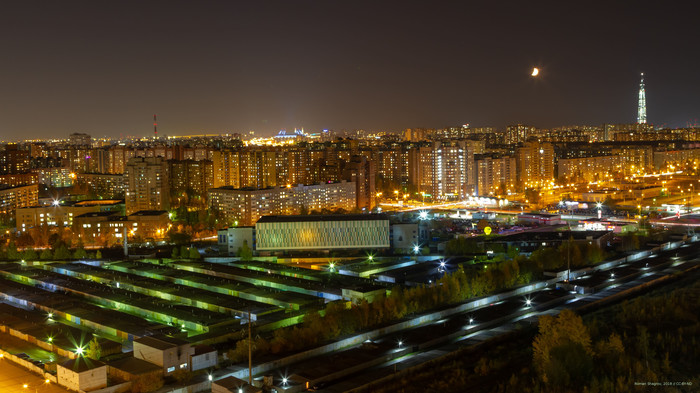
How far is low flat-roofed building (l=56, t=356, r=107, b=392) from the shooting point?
5.47 metres

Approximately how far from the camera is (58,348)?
639cm

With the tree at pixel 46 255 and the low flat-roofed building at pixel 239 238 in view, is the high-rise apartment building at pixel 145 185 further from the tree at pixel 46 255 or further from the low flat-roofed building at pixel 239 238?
the tree at pixel 46 255

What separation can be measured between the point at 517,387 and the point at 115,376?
3.23 meters

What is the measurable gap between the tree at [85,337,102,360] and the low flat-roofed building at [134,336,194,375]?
324 millimetres

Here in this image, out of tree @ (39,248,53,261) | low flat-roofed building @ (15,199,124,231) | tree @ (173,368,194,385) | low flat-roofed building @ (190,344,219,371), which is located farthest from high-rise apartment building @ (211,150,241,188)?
tree @ (173,368,194,385)

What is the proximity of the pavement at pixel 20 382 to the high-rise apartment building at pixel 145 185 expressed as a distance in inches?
443

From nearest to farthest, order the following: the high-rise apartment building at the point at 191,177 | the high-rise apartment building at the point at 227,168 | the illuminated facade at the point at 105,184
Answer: the high-rise apartment building at the point at 227,168 < the high-rise apartment building at the point at 191,177 < the illuminated facade at the point at 105,184

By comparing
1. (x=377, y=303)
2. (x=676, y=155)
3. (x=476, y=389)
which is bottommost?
(x=476, y=389)

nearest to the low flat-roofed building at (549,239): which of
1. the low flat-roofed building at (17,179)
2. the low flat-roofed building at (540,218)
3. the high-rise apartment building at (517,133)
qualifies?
the low flat-roofed building at (540,218)

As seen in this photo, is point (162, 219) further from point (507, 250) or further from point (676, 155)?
point (676, 155)

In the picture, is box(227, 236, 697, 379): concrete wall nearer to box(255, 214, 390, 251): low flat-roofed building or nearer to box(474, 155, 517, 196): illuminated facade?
box(255, 214, 390, 251): low flat-roofed building

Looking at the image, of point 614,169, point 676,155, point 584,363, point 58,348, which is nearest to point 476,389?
point 584,363

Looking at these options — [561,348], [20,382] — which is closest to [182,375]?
[20,382]

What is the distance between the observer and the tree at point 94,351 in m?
6.04
